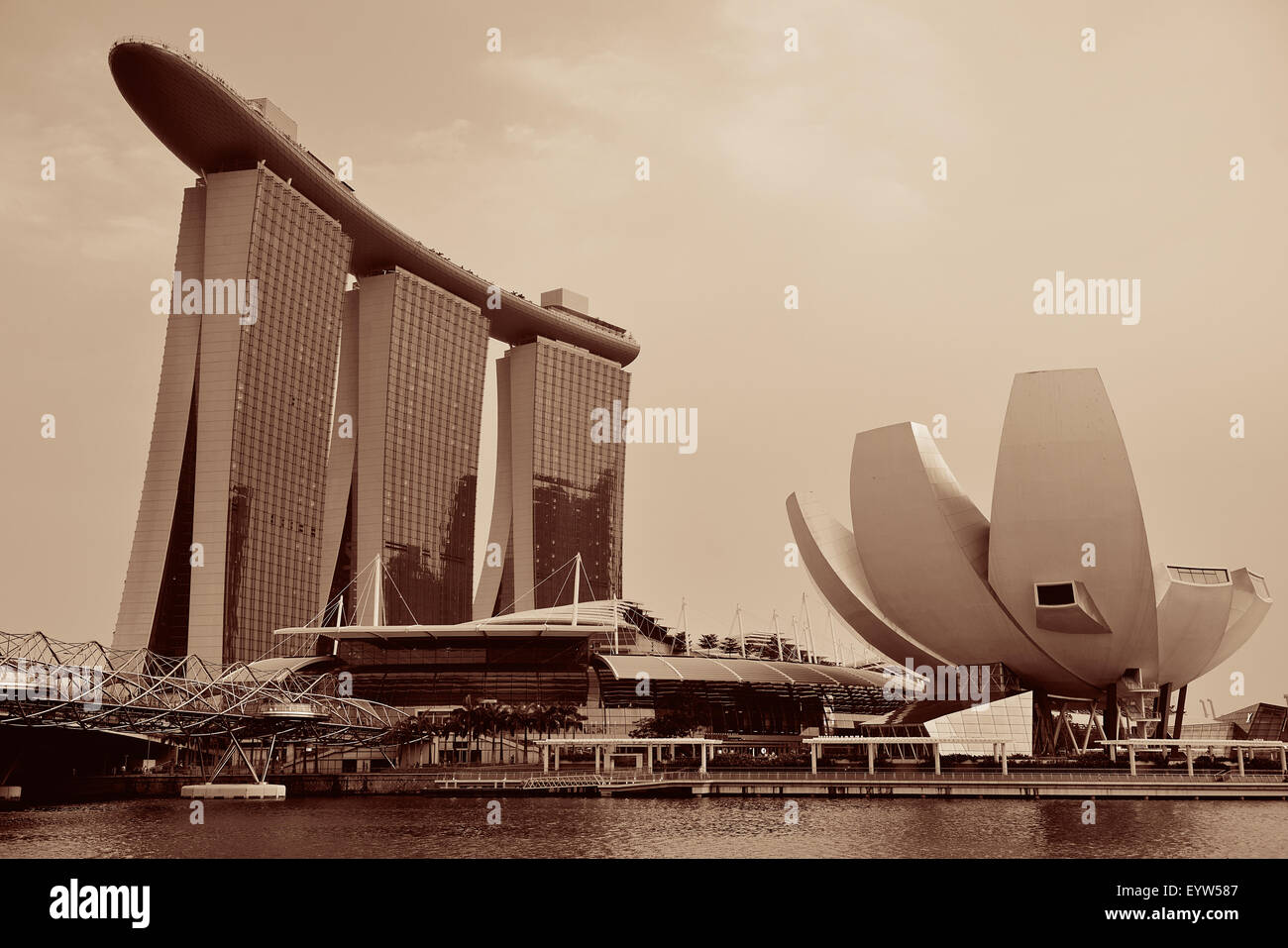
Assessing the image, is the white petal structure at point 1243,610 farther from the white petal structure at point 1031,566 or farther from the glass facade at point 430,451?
the glass facade at point 430,451

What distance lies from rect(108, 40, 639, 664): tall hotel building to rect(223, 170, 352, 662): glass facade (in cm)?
22

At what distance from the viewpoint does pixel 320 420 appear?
130 metres

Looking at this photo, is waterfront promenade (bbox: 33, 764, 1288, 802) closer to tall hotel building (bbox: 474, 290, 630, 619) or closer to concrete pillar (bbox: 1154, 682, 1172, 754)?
concrete pillar (bbox: 1154, 682, 1172, 754)

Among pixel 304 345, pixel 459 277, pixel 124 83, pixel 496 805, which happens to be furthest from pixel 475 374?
pixel 496 805

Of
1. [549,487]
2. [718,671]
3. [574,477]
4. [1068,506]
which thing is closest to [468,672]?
[718,671]

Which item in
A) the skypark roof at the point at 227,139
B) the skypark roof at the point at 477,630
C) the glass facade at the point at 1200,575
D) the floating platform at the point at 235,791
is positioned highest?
the skypark roof at the point at 227,139

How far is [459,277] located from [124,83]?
50.8 meters

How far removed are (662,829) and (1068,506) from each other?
103ft

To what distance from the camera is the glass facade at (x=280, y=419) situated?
115m

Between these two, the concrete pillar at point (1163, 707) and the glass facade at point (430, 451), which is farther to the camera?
the glass facade at point (430, 451)

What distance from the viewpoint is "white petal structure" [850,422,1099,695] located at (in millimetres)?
74062

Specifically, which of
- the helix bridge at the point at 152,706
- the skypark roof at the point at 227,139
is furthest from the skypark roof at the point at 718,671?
the skypark roof at the point at 227,139

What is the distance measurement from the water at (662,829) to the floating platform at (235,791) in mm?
4883
